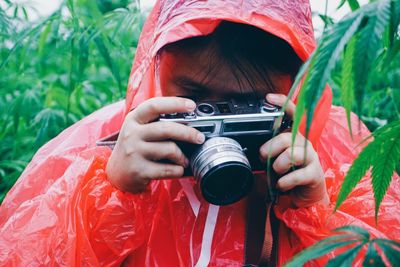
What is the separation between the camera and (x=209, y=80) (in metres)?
0.80

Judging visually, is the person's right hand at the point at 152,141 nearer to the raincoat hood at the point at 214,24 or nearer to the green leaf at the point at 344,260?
the raincoat hood at the point at 214,24

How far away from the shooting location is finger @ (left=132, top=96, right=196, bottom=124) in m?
0.72

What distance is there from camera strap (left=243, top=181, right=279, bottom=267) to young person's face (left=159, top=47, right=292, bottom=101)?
0.57 feet

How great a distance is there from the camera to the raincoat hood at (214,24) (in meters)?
0.81

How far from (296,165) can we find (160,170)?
0.19 metres

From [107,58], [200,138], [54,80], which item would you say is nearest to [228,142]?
[200,138]

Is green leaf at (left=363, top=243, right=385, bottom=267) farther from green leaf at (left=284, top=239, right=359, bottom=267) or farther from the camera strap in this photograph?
the camera strap

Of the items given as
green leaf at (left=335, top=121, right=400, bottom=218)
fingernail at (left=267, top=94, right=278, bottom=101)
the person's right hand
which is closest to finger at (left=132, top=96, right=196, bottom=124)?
the person's right hand

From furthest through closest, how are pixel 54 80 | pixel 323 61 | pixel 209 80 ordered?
pixel 54 80 → pixel 209 80 → pixel 323 61

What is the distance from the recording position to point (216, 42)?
0.83m

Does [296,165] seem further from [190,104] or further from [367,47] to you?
[367,47]

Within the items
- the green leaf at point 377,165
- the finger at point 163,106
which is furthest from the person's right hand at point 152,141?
the green leaf at point 377,165

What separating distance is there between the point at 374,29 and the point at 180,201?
566 millimetres

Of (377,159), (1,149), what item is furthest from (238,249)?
(1,149)
